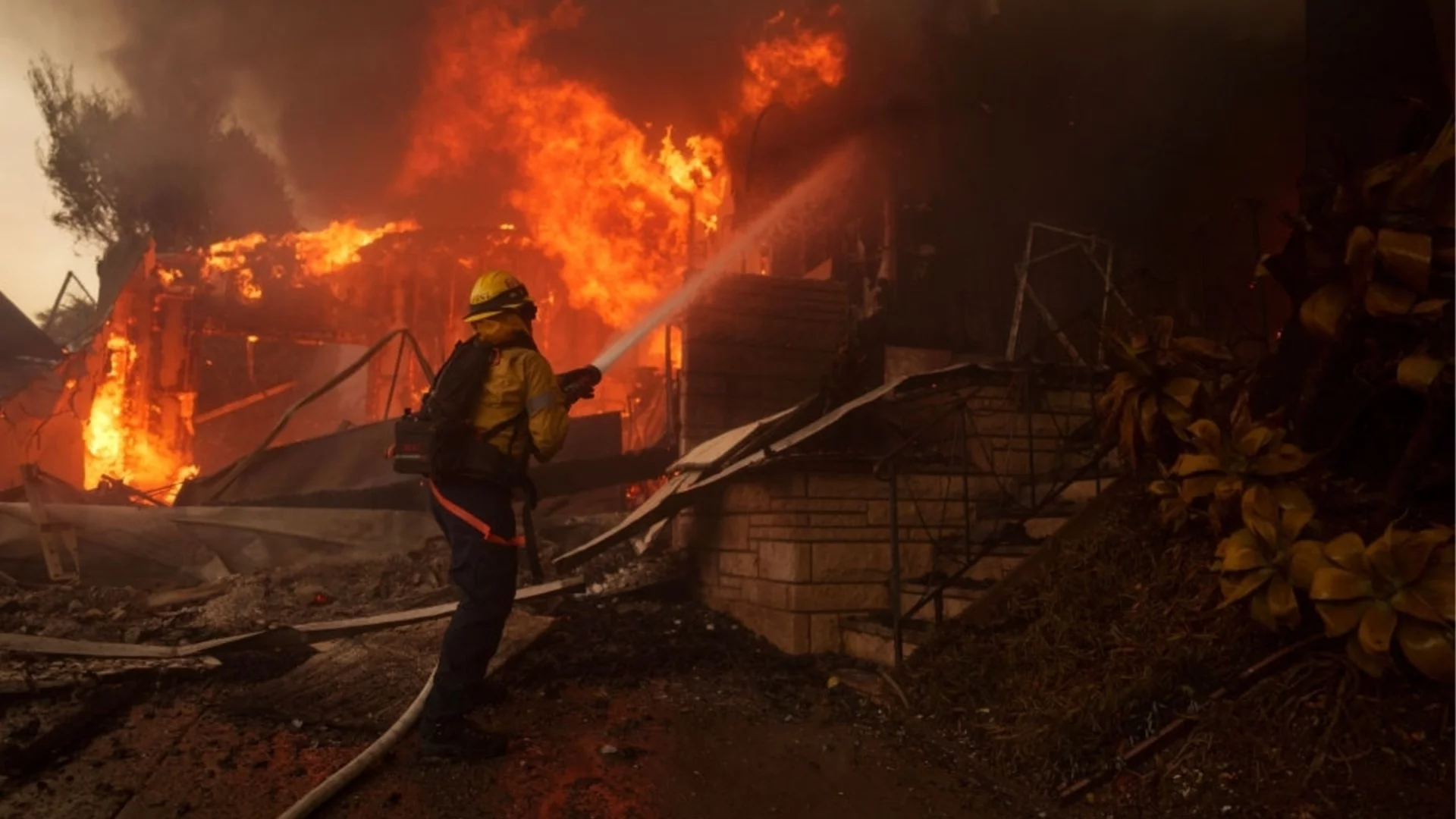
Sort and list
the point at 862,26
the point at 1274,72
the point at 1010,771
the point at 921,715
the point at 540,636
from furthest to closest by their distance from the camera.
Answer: the point at 862,26
the point at 1274,72
the point at 540,636
the point at 921,715
the point at 1010,771

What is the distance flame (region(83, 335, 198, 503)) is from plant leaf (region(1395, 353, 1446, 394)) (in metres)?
18.3

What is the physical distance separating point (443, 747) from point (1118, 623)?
326 centimetres

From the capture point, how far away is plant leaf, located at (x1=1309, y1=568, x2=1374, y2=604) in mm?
3088

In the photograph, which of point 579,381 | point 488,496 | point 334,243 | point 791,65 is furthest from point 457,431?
point 334,243

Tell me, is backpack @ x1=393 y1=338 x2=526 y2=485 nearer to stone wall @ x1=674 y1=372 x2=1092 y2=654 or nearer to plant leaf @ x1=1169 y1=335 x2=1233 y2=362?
stone wall @ x1=674 y1=372 x2=1092 y2=654

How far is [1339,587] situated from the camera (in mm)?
3113

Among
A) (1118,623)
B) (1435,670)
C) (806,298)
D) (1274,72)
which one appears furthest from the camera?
(1274,72)

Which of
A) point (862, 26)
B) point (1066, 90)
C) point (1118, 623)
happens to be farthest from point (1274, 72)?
point (1118, 623)

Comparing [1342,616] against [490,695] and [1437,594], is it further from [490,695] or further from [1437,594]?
[490,695]

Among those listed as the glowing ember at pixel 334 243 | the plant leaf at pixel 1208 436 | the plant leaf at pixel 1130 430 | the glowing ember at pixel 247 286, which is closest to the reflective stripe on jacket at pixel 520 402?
the plant leaf at pixel 1130 430

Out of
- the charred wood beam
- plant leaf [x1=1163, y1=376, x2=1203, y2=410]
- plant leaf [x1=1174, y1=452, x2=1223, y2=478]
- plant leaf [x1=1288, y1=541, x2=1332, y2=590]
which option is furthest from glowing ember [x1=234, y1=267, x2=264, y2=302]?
plant leaf [x1=1288, y1=541, x2=1332, y2=590]

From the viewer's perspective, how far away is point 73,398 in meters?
15.6

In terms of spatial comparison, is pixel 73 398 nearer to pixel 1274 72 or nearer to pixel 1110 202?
pixel 1110 202

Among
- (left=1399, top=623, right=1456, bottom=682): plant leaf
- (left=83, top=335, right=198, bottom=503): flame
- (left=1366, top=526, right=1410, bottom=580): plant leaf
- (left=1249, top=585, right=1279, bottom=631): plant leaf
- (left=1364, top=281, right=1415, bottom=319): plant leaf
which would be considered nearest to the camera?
(left=1399, top=623, right=1456, bottom=682): plant leaf
